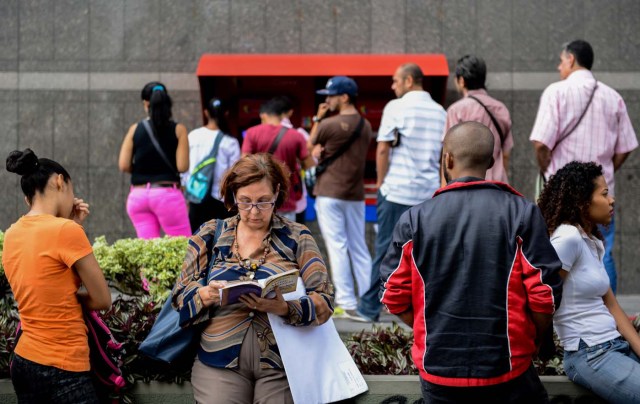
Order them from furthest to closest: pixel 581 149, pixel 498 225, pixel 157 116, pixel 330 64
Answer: pixel 330 64, pixel 157 116, pixel 581 149, pixel 498 225

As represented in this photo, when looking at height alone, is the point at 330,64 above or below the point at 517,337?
above

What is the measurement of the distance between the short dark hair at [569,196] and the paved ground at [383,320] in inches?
83.4

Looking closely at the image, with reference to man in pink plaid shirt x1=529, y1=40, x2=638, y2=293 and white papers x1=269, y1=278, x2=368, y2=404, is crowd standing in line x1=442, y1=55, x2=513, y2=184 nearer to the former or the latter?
man in pink plaid shirt x1=529, y1=40, x2=638, y2=293

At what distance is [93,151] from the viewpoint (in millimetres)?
9898

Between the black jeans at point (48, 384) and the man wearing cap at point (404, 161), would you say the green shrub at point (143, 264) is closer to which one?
the black jeans at point (48, 384)

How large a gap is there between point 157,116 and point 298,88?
2.89 m

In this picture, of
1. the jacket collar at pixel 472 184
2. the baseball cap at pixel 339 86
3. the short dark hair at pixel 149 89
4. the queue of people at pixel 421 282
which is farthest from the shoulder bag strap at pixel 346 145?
the jacket collar at pixel 472 184

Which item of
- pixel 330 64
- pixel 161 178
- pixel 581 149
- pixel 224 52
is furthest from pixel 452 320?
pixel 224 52

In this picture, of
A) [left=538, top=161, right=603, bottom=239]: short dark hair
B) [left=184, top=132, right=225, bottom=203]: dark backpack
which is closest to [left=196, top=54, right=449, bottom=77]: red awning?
[left=184, top=132, right=225, bottom=203]: dark backpack

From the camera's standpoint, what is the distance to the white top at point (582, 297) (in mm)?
4227

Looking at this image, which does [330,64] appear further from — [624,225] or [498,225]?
[498,225]

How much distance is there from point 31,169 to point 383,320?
12.3 ft

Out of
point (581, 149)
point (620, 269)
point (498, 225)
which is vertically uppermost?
point (581, 149)

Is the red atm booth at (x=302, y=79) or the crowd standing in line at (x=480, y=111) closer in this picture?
the crowd standing in line at (x=480, y=111)
